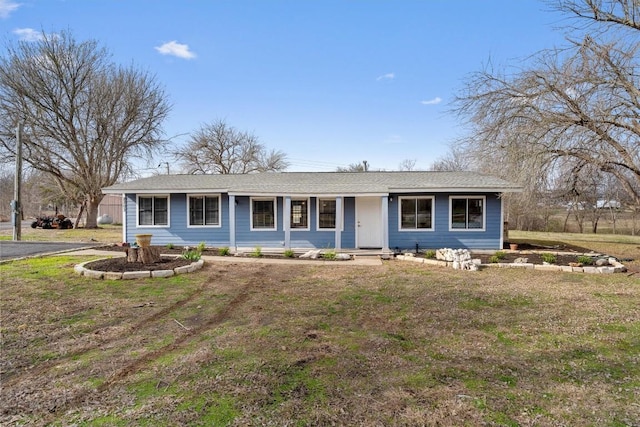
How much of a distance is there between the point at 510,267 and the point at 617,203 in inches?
833

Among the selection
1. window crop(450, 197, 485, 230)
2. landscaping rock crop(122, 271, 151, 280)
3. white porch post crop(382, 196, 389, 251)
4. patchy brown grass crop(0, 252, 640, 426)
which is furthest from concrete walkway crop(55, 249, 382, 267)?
window crop(450, 197, 485, 230)

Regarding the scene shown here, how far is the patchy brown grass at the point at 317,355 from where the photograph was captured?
272 centimetres

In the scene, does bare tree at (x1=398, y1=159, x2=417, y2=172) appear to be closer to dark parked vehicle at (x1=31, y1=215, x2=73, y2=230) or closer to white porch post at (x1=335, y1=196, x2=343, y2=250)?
white porch post at (x1=335, y1=196, x2=343, y2=250)

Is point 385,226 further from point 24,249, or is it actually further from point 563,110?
point 24,249

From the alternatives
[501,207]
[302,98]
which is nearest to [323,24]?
[302,98]

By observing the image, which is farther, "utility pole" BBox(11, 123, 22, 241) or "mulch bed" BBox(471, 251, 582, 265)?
"utility pole" BBox(11, 123, 22, 241)

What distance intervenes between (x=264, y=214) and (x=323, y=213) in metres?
2.24

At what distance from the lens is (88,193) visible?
2395 centimetres

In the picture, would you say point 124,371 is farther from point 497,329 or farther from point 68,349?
point 497,329

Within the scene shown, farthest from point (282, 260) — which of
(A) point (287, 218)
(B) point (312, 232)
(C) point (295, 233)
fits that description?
(B) point (312, 232)

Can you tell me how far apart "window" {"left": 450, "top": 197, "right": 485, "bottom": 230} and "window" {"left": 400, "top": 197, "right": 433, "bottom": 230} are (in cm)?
81

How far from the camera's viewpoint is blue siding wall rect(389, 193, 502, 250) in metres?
12.6

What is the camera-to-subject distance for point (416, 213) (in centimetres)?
1282

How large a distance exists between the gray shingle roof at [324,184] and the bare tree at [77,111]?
38.2 feet
